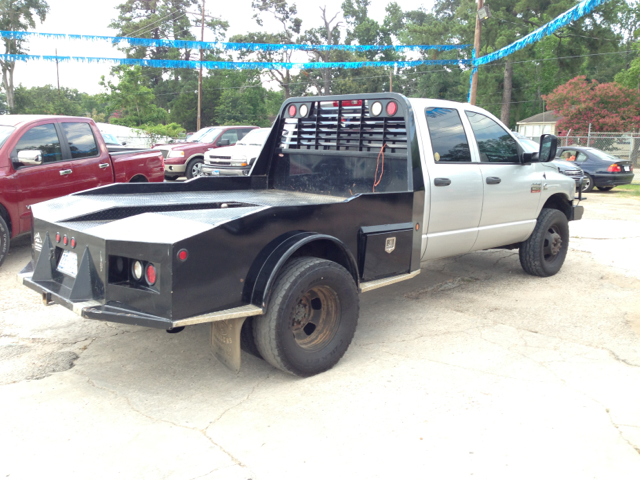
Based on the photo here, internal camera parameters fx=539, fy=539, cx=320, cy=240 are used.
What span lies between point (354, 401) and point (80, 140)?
595 centimetres

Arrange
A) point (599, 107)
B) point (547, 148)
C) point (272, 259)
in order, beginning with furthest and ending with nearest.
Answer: point (599, 107) < point (547, 148) < point (272, 259)

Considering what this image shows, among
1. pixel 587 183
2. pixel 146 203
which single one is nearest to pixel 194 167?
pixel 146 203

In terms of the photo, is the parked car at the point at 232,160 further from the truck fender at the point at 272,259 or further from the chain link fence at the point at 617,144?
the chain link fence at the point at 617,144

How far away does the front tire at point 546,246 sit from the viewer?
635 centimetres

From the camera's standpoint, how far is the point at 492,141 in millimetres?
5715

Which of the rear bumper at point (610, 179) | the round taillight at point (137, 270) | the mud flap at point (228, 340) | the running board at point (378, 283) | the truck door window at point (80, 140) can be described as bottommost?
the mud flap at point (228, 340)

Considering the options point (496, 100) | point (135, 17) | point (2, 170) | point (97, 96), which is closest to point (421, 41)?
point (496, 100)

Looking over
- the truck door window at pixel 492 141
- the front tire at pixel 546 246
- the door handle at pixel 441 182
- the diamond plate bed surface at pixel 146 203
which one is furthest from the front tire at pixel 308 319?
the front tire at pixel 546 246

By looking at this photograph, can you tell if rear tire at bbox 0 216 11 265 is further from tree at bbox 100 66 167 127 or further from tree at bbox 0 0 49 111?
tree at bbox 0 0 49 111

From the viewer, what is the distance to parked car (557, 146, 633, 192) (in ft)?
56.7

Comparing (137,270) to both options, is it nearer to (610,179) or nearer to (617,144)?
(610,179)

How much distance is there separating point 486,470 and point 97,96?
1336 inches

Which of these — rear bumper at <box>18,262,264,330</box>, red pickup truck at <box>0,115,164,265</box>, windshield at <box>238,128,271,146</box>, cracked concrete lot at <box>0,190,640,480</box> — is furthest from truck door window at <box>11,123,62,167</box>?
windshield at <box>238,128,271,146</box>

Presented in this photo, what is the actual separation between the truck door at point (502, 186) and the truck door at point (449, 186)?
0.58 feet
